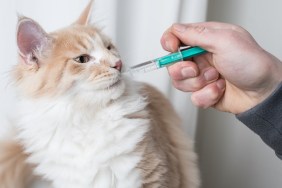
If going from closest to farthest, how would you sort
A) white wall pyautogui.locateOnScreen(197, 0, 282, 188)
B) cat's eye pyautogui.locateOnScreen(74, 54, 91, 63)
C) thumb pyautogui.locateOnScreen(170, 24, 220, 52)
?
thumb pyautogui.locateOnScreen(170, 24, 220, 52)
cat's eye pyautogui.locateOnScreen(74, 54, 91, 63)
white wall pyautogui.locateOnScreen(197, 0, 282, 188)

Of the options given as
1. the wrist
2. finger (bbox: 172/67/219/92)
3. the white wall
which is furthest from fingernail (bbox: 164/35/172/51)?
the white wall

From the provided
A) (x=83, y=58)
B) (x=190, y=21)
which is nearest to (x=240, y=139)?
(x=190, y=21)

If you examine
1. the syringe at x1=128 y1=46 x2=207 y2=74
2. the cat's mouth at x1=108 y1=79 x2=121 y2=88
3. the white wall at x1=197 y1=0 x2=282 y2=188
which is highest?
the syringe at x1=128 y1=46 x2=207 y2=74

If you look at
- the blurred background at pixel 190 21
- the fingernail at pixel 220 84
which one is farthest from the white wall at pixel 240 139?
the fingernail at pixel 220 84

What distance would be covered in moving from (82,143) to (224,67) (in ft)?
1.27

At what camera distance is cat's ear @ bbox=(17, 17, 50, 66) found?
0.86 metres

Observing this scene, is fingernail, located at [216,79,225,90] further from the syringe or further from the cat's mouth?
the cat's mouth

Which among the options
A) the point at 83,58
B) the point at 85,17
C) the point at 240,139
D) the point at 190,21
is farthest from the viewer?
the point at 240,139

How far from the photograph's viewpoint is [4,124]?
3.60 feet

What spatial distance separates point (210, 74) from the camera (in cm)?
97

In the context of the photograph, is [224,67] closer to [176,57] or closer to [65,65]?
[176,57]

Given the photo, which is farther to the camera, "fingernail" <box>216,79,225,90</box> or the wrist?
"fingernail" <box>216,79,225,90</box>

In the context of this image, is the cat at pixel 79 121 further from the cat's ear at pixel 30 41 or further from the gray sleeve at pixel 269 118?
the gray sleeve at pixel 269 118

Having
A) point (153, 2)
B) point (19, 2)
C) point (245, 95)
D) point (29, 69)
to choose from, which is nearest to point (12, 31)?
point (19, 2)
